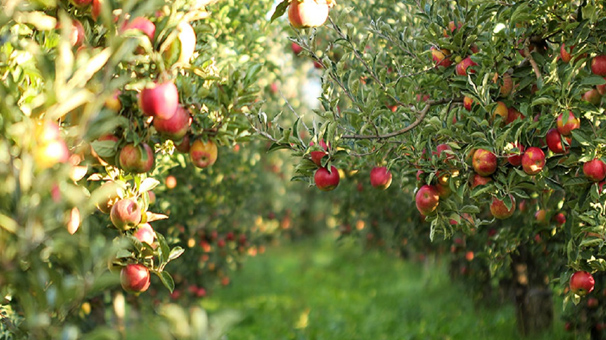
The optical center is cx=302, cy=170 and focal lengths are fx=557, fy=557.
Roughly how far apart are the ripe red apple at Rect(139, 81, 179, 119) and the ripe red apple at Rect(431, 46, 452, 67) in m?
1.52

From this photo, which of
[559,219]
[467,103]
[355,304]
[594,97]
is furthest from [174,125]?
[355,304]

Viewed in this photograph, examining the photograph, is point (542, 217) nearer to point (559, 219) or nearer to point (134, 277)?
point (559, 219)

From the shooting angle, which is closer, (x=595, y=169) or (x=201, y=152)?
(x=201, y=152)

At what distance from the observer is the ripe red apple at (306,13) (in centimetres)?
231

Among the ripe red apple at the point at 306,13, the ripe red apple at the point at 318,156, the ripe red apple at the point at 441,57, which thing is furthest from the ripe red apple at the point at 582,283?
the ripe red apple at the point at 306,13

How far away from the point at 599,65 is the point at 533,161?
1.97 ft

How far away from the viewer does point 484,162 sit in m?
2.43

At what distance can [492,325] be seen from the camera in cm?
639

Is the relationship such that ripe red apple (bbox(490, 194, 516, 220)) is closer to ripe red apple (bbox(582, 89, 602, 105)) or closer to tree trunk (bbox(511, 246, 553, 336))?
ripe red apple (bbox(582, 89, 602, 105))

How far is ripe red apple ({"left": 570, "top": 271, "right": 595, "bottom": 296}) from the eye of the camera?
2688 millimetres

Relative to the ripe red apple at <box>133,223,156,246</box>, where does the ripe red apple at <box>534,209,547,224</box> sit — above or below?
below

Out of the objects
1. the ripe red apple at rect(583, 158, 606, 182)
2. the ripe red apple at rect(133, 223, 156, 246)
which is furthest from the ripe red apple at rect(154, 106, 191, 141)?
the ripe red apple at rect(583, 158, 606, 182)

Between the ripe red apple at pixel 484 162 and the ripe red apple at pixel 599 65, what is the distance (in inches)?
25.4

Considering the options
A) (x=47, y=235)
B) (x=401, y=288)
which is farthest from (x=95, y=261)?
(x=401, y=288)
